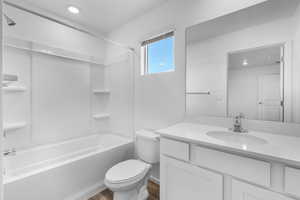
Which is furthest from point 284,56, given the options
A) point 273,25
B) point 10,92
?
point 10,92

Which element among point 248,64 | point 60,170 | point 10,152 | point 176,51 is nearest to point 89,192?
point 60,170

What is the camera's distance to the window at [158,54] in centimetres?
193

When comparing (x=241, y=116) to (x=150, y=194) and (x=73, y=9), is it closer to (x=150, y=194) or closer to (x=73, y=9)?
(x=150, y=194)

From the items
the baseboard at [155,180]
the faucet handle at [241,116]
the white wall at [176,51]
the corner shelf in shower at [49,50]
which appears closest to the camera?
the faucet handle at [241,116]

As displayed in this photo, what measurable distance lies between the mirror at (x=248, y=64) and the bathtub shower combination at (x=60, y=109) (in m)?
1.13

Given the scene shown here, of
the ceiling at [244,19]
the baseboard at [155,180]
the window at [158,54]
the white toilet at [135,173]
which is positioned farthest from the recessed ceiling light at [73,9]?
the baseboard at [155,180]

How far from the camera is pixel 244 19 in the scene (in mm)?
1313

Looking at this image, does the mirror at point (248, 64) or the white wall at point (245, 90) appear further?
the white wall at point (245, 90)

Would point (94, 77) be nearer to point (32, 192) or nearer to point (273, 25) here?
point (32, 192)

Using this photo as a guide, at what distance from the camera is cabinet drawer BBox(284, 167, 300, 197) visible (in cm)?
73

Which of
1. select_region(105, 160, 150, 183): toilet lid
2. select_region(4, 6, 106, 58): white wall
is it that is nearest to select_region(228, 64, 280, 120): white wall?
select_region(105, 160, 150, 183): toilet lid

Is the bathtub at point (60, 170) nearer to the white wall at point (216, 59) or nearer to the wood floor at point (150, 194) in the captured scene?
the wood floor at point (150, 194)

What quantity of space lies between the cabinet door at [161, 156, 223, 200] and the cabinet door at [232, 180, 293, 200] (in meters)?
0.09

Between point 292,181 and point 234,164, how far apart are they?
265 millimetres
